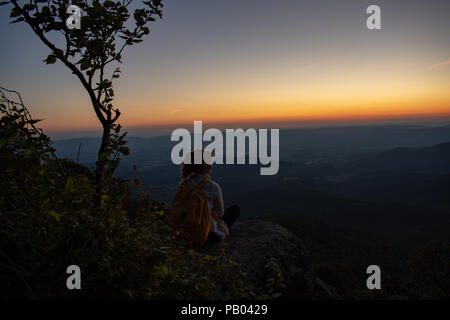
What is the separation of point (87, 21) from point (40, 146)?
1269mm

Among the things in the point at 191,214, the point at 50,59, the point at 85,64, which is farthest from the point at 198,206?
the point at 50,59

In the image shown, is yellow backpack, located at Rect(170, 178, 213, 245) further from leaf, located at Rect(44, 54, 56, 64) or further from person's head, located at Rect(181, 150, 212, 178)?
leaf, located at Rect(44, 54, 56, 64)

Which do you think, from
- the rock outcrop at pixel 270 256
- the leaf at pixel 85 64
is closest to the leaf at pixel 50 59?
the leaf at pixel 85 64

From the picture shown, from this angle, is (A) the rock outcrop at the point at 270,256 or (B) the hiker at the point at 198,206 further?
(A) the rock outcrop at the point at 270,256

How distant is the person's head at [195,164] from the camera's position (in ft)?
18.3

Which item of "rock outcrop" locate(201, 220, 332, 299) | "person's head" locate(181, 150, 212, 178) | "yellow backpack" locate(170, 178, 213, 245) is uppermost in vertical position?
"person's head" locate(181, 150, 212, 178)

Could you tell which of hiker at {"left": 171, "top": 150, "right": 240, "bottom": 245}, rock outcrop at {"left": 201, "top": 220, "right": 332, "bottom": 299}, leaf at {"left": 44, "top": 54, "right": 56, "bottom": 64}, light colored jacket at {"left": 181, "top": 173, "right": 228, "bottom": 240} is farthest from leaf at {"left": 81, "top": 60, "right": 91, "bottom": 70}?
rock outcrop at {"left": 201, "top": 220, "right": 332, "bottom": 299}

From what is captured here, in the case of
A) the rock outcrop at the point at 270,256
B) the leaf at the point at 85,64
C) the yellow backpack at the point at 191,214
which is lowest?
the rock outcrop at the point at 270,256

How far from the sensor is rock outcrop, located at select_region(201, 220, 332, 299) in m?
5.43

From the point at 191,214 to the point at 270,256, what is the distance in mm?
2488

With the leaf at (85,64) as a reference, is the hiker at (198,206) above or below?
below

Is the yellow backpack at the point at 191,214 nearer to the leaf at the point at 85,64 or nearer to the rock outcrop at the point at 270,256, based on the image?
the rock outcrop at the point at 270,256

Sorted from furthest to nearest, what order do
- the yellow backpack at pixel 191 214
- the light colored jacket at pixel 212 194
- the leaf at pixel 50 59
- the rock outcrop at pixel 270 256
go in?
1. the light colored jacket at pixel 212 194
2. the rock outcrop at pixel 270 256
3. the yellow backpack at pixel 191 214
4. the leaf at pixel 50 59

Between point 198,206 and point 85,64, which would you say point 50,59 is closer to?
point 85,64
